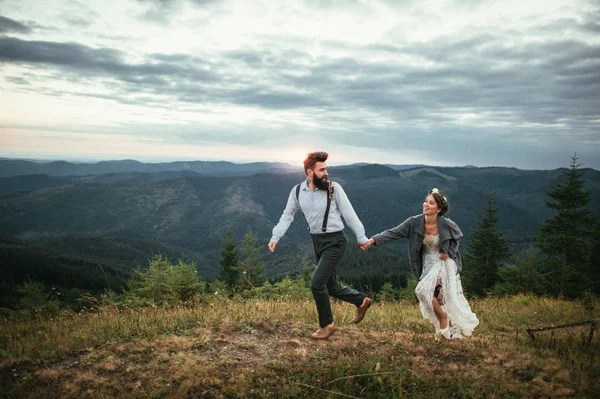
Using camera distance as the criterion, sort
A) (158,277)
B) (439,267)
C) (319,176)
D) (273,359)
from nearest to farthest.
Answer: (273,359), (319,176), (439,267), (158,277)

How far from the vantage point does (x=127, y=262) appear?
646 ft

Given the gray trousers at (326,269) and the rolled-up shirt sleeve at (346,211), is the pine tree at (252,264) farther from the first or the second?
the rolled-up shirt sleeve at (346,211)

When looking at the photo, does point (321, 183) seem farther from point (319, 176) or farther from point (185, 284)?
point (185, 284)

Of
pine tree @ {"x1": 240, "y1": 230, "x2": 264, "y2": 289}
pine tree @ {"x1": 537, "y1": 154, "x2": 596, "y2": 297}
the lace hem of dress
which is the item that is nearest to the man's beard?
the lace hem of dress

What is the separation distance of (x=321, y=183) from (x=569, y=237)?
2461cm

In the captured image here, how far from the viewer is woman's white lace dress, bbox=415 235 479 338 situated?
5336mm

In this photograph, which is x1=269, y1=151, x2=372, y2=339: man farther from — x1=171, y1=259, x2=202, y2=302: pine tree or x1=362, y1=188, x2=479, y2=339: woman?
x1=171, y1=259, x2=202, y2=302: pine tree

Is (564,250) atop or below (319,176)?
below

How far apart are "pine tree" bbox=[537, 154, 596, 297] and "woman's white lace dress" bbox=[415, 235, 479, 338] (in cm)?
2170

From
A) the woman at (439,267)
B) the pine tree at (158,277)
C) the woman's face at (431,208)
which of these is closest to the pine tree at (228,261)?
the pine tree at (158,277)

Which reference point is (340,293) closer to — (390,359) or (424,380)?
(390,359)

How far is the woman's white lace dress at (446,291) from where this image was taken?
210 inches

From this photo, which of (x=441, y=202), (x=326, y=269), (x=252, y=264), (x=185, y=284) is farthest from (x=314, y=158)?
(x=252, y=264)

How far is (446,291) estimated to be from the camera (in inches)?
215
